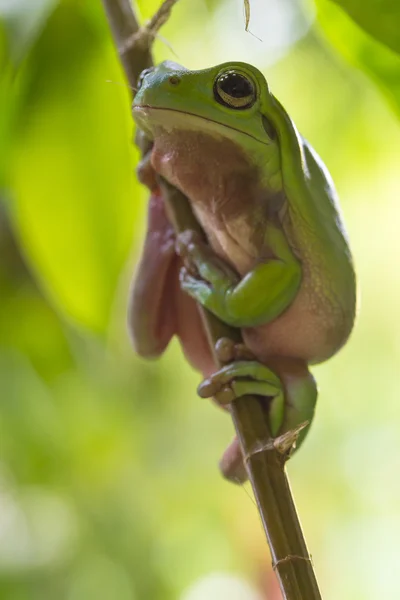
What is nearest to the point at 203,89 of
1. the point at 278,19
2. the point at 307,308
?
the point at 307,308

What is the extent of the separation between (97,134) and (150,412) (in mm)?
1108

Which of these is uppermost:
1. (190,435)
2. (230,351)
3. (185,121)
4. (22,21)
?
(22,21)

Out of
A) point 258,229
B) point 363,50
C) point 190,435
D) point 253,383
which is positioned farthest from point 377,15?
point 190,435

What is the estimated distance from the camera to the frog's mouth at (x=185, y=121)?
557mm

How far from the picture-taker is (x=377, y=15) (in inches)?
22.0

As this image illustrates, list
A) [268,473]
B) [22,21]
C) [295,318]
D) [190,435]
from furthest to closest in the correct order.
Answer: [190,435] < [22,21] < [295,318] < [268,473]

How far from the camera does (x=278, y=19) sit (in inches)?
34.2

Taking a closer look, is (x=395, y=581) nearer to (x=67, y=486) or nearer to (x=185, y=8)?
(x=67, y=486)

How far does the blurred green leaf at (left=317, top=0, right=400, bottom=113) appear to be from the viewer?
2.06 feet

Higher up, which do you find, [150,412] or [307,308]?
[150,412]

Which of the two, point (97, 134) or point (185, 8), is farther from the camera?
point (185, 8)

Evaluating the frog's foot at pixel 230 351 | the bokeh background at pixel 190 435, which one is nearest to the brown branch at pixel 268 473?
the frog's foot at pixel 230 351

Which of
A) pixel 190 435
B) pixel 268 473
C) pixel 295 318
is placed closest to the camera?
pixel 268 473

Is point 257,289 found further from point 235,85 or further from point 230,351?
point 235,85
